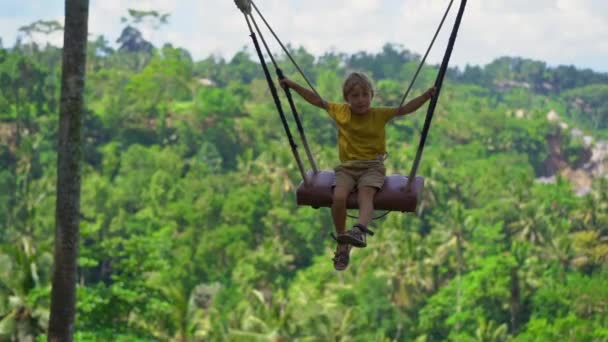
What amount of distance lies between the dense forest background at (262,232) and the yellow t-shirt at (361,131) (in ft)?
43.5

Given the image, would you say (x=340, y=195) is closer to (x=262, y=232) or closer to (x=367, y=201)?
(x=367, y=201)

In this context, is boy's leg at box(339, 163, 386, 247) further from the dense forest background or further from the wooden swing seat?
the dense forest background

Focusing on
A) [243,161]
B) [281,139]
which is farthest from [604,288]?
[281,139]

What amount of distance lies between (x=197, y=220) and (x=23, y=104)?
17.5m

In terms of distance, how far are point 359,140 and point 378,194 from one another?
421 millimetres

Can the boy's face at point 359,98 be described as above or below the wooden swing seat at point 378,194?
above

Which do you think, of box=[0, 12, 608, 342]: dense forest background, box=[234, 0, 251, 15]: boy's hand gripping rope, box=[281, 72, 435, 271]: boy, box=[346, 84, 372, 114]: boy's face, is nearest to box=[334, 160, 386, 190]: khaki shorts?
box=[281, 72, 435, 271]: boy

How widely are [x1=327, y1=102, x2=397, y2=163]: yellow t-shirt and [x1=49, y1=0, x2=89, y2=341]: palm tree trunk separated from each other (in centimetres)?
200

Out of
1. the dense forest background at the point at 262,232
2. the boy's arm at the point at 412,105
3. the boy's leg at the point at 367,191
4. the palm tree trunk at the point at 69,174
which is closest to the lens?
the boy's arm at the point at 412,105

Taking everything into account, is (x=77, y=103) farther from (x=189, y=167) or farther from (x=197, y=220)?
(x=189, y=167)

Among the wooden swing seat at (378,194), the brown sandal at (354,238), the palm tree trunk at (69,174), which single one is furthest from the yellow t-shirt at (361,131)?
the palm tree trunk at (69,174)

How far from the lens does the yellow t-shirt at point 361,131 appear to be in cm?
720

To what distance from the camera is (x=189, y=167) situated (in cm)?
7381

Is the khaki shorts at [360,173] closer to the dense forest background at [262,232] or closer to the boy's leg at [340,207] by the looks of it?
the boy's leg at [340,207]
